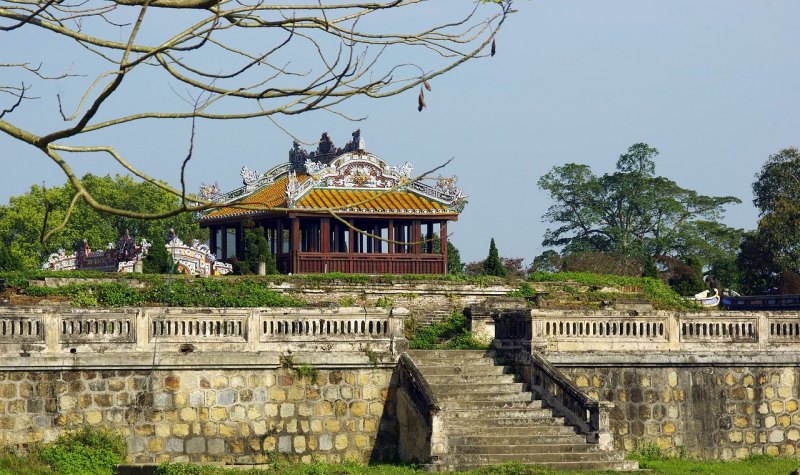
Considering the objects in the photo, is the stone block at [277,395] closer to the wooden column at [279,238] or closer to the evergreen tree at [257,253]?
the evergreen tree at [257,253]

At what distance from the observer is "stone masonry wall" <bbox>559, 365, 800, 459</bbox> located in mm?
24344

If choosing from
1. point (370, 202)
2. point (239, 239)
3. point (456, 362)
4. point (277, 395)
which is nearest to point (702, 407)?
point (456, 362)

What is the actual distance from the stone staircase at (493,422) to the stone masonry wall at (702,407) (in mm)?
1319

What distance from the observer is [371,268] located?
1443 inches

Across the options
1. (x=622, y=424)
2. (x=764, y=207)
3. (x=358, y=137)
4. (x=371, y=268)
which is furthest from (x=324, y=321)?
(x=764, y=207)

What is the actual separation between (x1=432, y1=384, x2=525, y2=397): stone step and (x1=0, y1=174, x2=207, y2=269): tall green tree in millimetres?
38804

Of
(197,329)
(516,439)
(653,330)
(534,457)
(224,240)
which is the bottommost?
(534,457)

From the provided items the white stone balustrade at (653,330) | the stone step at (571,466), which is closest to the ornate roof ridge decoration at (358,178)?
the white stone balustrade at (653,330)

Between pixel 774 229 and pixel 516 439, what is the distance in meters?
36.1

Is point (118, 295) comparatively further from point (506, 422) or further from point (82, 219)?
point (82, 219)

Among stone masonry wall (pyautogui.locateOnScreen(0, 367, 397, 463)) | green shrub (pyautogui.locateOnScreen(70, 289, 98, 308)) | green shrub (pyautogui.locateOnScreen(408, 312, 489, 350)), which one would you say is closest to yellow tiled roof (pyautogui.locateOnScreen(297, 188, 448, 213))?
green shrub (pyautogui.locateOnScreen(408, 312, 489, 350))

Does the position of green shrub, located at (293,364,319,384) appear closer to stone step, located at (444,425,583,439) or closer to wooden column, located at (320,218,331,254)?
stone step, located at (444,425,583,439)

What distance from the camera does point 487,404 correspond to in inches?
916

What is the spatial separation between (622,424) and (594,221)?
39010 millimetres
